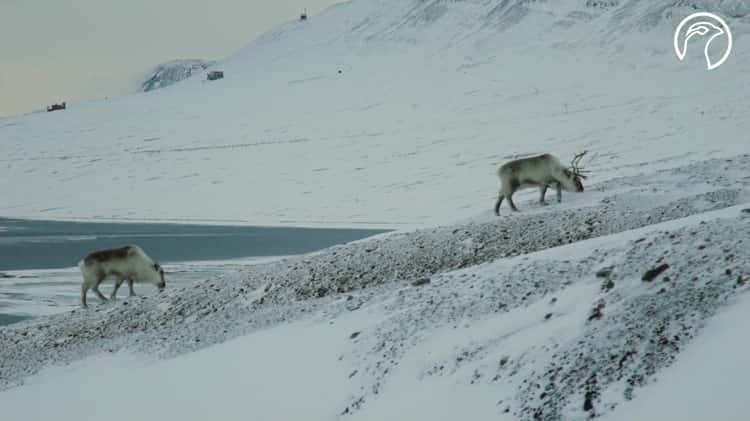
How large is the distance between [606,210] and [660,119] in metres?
32.4

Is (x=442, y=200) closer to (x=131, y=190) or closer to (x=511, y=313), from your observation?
(x=131, y=190)

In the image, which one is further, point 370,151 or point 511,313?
point 370,151

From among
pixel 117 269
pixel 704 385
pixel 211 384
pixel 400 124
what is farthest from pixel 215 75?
pixel 704 385

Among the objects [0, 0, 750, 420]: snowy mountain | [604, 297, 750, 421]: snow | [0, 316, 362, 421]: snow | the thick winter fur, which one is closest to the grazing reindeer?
[0, 0, 750, 420]: snowy mountain

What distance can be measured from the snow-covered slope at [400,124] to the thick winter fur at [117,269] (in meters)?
17.2

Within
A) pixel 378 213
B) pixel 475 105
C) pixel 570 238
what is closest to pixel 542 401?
pixel 570 238

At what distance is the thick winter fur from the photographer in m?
14.2

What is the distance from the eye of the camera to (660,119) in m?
43.5

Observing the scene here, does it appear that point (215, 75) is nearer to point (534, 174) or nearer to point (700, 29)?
point (700, 29)

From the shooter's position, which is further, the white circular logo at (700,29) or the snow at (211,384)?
the white circular logo at (700,29)

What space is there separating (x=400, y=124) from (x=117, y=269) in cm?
3891

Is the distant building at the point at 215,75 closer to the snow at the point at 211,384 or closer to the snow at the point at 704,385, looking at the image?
the snow at the point at 211,384

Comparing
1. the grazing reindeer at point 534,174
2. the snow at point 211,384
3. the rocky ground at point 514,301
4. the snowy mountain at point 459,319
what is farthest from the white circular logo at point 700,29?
the snow at point 211,384

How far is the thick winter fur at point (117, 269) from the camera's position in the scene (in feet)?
46.7
